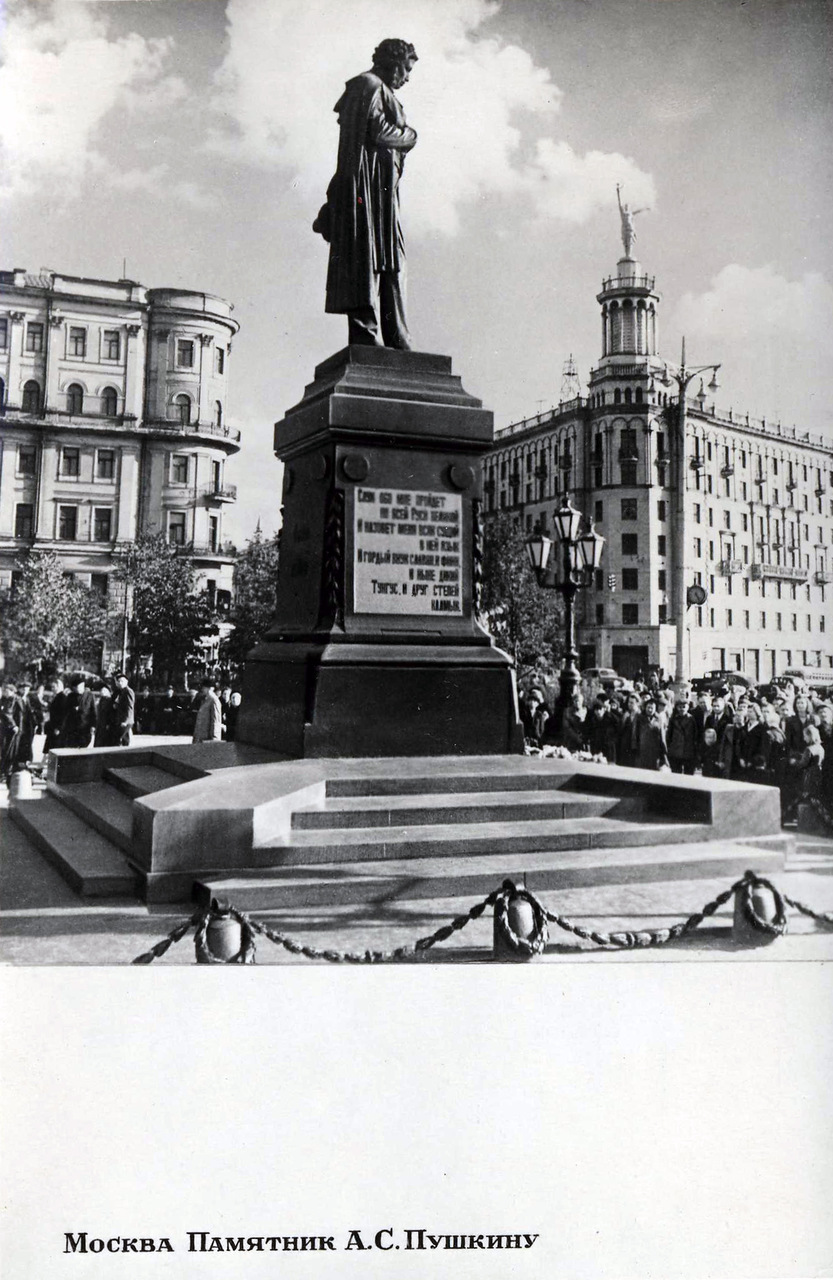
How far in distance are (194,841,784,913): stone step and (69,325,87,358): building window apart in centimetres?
1209

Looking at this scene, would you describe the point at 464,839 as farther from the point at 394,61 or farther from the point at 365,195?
the point at 394,61

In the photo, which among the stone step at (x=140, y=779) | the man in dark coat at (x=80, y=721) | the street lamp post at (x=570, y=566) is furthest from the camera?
the man in dark coat at (x=80, y=721)

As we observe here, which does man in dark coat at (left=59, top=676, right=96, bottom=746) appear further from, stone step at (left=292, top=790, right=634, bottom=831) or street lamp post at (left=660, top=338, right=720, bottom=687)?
stone step at (left=292, top=790, right=634, bottom=831)

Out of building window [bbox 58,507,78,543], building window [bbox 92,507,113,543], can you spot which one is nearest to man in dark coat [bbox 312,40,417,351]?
building window [bbox 92,507,113,543]

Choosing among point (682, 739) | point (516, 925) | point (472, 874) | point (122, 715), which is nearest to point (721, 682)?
point (682, 739)

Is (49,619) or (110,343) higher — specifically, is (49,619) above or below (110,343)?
below

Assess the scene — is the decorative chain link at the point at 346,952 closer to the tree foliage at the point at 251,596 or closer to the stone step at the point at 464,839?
the stone step at the point at 464,839

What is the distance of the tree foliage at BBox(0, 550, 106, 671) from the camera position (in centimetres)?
1652

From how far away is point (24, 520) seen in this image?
1734cm

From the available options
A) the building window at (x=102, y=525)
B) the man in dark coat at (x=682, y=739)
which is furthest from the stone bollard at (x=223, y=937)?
the building window at (x=102, y=525)

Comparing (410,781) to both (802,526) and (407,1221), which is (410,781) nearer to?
(407,1221)

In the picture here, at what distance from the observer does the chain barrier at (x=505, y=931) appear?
16.3 ft

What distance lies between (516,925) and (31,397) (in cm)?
1188

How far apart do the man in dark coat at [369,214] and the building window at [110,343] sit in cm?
769
